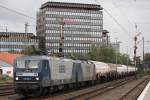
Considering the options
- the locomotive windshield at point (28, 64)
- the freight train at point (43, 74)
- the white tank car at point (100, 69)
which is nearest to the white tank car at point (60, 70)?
the freight train at point (43, 74)

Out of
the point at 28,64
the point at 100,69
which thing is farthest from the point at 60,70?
the point at 100,69

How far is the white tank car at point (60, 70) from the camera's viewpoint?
Result: 35.7 meters

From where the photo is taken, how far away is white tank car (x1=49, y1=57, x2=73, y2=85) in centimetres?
3571

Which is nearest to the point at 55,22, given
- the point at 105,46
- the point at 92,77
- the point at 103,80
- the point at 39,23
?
the point at 39,23

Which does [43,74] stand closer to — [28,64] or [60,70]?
[28,64]

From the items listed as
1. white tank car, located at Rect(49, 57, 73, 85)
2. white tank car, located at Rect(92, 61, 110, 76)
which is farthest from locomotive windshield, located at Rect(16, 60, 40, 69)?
white tank car, located at Rect(92, 61, 110, 76)

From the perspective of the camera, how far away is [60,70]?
38.2 m

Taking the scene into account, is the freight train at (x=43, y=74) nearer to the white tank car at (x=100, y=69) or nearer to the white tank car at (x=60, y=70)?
the white tank car at (x=60, y=70)

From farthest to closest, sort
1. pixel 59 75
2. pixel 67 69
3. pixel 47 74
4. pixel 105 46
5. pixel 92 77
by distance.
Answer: pixel 105 46 → pixel 92 77 → pixel 67 69 → pixel 59 75 → pixel 47 74

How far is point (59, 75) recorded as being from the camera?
→ 37719 mm

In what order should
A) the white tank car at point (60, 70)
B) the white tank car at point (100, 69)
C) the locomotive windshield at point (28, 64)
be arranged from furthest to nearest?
the white tank car at point (100, 69), the white tank car at point (60, 70), the locomotive windshield at point (28, 64)

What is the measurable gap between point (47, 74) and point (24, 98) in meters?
2.93

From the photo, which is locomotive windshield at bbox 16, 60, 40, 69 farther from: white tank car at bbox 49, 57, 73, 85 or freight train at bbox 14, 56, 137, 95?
white tank car at bbox 49, 57, 73, 85

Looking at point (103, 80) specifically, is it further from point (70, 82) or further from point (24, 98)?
point (24, 98)
